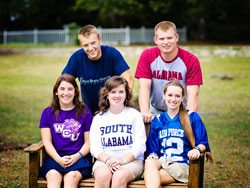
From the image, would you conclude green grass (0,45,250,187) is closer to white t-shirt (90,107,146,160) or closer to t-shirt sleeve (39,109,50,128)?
t-shirt sleeve (39,109,50,128)

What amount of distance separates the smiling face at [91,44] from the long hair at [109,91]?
1.39 ft

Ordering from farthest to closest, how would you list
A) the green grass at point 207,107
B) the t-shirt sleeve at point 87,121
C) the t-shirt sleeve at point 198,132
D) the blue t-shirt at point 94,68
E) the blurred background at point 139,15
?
the blurred background at point 139,15
the green grass at point 207,107
the blue t-shirt at point 94,68
the t-shirt sleeve at point 87,121
the t-shirt sleeve at point 198,132

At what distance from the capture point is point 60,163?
172 inches

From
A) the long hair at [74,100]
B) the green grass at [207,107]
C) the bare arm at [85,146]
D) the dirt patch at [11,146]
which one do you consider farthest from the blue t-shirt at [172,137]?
the dirt patch at [11,146]

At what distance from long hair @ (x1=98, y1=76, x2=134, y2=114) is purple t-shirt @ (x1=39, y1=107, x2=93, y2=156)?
0.19 metres

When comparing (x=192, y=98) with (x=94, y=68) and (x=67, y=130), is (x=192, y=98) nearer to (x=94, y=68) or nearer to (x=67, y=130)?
(x=94, y=68)

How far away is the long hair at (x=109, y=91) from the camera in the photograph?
4.38 m

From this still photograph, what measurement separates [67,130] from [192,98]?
1.15m

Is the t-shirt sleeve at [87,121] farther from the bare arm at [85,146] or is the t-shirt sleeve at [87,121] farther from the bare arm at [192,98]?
the bare arm at [192,98]

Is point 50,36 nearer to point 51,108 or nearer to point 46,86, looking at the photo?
point 46,86

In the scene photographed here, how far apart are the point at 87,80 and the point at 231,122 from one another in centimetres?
547

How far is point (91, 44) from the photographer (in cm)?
470

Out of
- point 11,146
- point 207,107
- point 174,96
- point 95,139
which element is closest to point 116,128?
point 95,139

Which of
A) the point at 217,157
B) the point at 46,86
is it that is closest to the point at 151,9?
the point at 46,86
